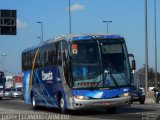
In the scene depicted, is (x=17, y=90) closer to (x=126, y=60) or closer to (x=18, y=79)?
(x=18, y=79)

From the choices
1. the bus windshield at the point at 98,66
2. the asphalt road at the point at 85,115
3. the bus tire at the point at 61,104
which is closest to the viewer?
the asphalt road at the point at 85,115

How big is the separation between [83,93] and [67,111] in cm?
327

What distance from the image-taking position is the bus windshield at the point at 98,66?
23.8m

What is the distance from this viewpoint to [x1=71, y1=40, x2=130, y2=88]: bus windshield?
23797 mm

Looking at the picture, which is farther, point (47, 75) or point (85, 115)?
point (47, 75)

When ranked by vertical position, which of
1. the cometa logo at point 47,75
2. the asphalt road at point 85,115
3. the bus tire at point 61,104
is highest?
the cometa logo at point 47,75

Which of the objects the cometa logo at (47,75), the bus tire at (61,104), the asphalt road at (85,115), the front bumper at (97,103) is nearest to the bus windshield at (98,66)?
the front bumper at (97,103)

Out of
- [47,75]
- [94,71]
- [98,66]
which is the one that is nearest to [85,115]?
[94,71]

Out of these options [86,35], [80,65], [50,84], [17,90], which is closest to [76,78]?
[80,65]

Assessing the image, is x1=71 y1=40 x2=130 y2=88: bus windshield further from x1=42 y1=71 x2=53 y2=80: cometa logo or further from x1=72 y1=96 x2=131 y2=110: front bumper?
x1=42 y1=71 x2=53 y2=80: cometa logo

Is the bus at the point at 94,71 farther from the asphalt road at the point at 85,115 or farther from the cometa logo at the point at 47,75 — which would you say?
the cometa logo at the point at 47,75

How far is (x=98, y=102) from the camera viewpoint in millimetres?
23797

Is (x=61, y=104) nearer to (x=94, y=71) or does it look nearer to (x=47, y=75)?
(x=47, y=75)

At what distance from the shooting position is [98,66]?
937 inches
